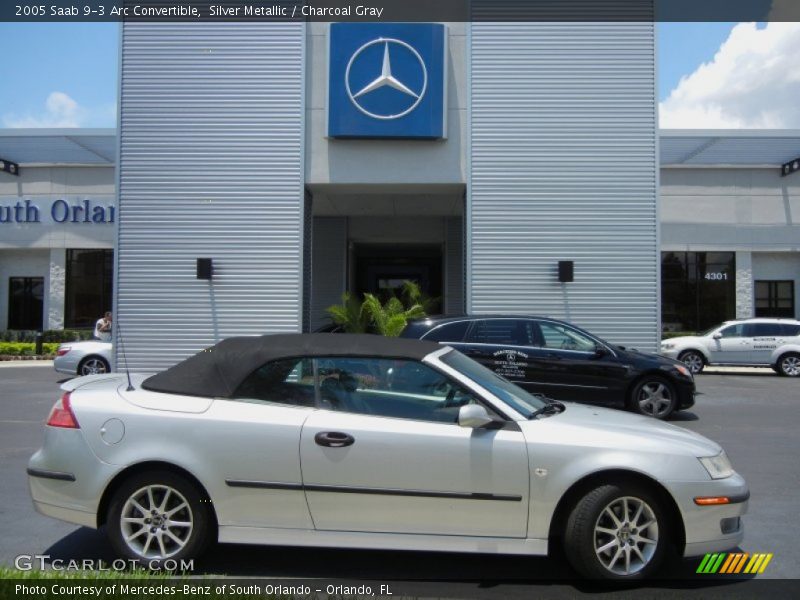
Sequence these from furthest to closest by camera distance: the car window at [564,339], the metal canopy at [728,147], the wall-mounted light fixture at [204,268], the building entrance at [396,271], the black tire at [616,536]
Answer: the metal canopy at [728,147] → the building entrance at [396,271] → the wall-mounted light fixture at [204,268] → the car window at [564,339] → the black tire at [616,536]

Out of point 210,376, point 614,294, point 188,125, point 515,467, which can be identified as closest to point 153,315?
point 188,125

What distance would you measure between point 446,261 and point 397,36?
762 cm

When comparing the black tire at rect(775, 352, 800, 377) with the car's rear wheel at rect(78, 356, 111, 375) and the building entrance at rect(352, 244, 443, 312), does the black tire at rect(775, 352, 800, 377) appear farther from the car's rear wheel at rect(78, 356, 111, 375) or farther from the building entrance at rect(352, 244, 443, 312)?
the car's rear wheel at rect(78, 356, 111, 375)

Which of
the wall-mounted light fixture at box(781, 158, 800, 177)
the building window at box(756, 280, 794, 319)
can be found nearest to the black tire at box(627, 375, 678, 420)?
the building window at box(756, 280, 794, 319)

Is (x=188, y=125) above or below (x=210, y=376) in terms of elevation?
above

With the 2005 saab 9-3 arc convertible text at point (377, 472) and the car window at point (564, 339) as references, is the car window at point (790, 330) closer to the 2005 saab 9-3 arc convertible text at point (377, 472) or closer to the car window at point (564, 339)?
the car window at point (564, 339)

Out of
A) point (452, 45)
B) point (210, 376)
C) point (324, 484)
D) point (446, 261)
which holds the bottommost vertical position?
point (324, 484)

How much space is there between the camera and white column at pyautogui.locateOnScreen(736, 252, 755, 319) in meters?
26.0

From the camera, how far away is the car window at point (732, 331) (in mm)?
19781

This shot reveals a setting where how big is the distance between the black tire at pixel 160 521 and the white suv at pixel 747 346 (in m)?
16.9

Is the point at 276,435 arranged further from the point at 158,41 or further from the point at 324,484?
the point at 158,41

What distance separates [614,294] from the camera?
15.5 meters

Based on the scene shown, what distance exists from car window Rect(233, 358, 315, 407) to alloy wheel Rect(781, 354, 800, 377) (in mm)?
17953

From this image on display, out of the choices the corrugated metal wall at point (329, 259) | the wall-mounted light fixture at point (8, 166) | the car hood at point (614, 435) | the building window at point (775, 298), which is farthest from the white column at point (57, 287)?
the car hood at point (614, 435)
